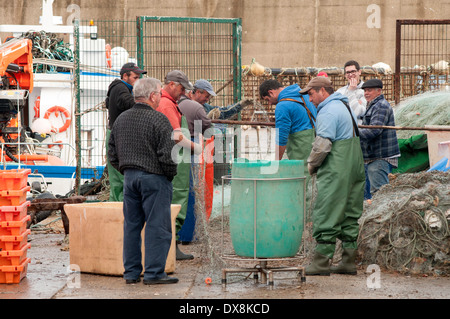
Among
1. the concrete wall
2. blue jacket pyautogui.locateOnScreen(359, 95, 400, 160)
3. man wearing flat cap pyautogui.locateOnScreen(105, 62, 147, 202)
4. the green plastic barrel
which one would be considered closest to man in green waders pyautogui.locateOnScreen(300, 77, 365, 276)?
the green plastic barrel

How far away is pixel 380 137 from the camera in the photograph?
8.49m

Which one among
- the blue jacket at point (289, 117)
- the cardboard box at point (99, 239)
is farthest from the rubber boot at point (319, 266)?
the blue jacket at point (289, 117)

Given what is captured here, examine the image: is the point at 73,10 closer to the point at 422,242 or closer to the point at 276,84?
the point at 276,84

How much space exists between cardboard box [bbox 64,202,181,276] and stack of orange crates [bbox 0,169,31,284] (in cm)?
57

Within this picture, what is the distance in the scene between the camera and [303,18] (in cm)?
2923

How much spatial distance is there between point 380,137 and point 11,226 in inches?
175

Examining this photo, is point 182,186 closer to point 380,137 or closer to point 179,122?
point 179,122

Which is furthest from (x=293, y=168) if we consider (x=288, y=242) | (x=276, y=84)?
(x=276, y=84)

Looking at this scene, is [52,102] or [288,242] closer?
[288,242]

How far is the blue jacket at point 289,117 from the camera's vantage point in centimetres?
794

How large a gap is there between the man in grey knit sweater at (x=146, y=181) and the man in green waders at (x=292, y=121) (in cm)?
214

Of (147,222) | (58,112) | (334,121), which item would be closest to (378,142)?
(334,121)

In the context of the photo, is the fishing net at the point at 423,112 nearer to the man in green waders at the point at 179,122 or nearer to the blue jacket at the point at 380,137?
the blue jacket at the point at 380,137

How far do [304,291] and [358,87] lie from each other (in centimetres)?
424
